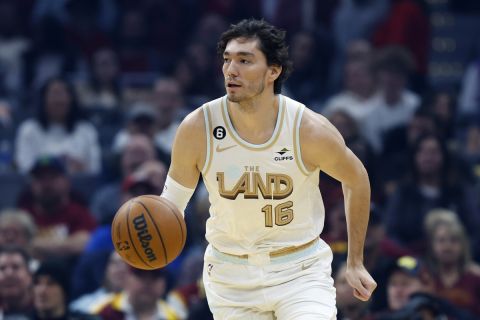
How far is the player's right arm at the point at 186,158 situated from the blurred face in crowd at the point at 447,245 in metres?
3.74

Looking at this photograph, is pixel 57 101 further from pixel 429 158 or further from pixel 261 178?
pixel 261 178

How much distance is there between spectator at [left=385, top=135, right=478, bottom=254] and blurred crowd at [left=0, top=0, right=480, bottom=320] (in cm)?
1

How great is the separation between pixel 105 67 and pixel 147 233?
7116 millimetres

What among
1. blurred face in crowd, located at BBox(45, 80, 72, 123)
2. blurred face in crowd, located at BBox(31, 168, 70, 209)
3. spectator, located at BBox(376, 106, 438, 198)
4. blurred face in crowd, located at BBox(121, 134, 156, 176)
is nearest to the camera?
blurred face in crowd, located at BBox(31, 168, 70, 209)

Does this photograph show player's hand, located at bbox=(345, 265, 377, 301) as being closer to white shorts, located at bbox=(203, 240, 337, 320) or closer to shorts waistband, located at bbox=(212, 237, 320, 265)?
white shorts, located at bbox=(203, 240, 337, 320)

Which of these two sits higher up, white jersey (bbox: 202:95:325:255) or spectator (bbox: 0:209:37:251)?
white jersey (bbox: 202:95:325:255)

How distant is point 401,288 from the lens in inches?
352

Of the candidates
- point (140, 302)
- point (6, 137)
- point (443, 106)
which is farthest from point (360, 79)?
point (140, 302)

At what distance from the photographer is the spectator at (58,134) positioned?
1173cm

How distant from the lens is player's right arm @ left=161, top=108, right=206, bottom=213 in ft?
21.0

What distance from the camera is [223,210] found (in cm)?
643

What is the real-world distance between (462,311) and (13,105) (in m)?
6.16

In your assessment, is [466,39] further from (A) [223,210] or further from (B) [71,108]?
(A) [223,210]

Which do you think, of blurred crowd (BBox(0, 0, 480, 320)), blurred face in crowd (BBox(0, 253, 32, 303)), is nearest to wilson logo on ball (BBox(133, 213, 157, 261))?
blurred crowd (BBox(0, 0, 480, 320))
